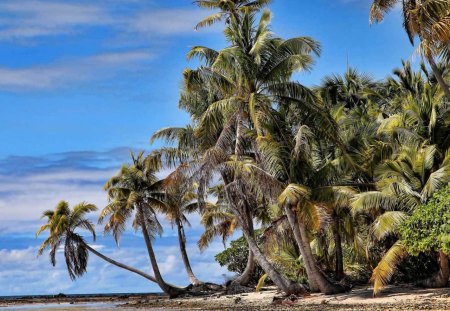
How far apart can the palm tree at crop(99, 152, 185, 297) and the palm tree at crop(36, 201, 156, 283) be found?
1518 millimetres

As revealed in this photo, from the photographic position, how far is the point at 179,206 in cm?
4938

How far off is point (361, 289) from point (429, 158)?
8.05 metres

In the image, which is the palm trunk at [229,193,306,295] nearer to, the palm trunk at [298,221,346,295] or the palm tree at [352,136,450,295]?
the palm trunk at [298,221,346,295]

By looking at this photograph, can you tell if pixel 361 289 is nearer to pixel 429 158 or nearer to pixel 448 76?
pixel 429 158

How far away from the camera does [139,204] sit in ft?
151

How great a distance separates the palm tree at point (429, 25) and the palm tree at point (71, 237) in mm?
28239

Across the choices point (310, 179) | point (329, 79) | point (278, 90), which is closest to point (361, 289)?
point (310, 179)

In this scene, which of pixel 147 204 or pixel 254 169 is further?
pixel 147 204

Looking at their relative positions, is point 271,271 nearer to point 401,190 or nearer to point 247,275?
point 401,190

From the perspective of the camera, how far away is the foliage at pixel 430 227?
74.5ft

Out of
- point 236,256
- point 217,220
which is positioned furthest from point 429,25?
point 236,256

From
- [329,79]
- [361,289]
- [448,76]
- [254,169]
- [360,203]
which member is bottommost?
[361,289]

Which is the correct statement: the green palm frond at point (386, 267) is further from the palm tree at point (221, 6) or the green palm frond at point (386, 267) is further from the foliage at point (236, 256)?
the foliage at point (236, 256)

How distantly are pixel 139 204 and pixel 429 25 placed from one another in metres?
26.6
